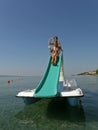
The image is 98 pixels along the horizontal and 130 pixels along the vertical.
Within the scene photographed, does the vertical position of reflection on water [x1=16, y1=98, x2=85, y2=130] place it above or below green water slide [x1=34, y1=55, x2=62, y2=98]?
below

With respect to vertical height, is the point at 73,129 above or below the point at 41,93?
below

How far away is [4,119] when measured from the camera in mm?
9242

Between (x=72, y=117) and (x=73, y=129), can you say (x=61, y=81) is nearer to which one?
(x=72, y=117)

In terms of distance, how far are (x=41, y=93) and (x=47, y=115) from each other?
4.97 ft

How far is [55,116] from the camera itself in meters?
10.0

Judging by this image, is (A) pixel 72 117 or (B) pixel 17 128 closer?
(B) pixel 17 128

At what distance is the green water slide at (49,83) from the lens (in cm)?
943

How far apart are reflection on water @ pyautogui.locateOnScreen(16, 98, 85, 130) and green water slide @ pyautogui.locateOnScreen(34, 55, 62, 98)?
132 centimetres

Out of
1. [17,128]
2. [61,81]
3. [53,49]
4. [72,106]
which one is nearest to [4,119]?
[17,128]

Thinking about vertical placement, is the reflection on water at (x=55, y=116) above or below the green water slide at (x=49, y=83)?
below

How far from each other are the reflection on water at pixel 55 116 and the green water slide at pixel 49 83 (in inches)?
51.9

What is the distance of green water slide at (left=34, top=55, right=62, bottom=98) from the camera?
9.43m

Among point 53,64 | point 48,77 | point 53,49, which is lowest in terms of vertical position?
point 48,77

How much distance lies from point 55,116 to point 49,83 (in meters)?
1.94
